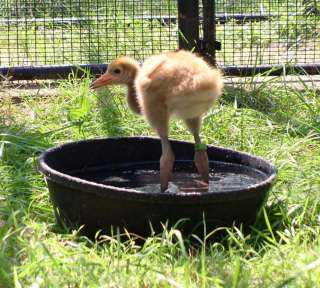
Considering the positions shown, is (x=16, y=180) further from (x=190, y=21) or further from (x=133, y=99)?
(x=190, y=21)

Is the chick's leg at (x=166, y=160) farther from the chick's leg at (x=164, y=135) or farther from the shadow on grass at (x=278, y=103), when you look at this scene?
the shadow on grass at (x=278, y=103)

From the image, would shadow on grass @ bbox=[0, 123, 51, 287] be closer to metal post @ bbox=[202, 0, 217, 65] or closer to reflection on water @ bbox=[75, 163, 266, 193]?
reflection on water @ bbox=[75, 163, 266, 193]

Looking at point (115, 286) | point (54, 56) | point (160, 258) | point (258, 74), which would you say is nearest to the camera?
point (115, 286)

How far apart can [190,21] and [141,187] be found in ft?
7.27

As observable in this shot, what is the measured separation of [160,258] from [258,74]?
271 centimetres

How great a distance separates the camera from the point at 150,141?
4059mm

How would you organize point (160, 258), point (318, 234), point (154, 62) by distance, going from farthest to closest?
1. point (154, 62)
2. point (318, 234)
3. point (160, 258)

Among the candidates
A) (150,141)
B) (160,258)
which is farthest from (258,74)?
(160,258)

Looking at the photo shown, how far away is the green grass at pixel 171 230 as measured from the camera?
280 centimetres

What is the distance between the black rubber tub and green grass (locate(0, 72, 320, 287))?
0.08 m

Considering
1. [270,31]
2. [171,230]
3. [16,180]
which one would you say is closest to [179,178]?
[16,180]

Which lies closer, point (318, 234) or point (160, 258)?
point (160, 258)

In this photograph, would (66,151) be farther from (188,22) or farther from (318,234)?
(188,22)

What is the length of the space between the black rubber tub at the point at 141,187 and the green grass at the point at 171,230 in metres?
0.08
